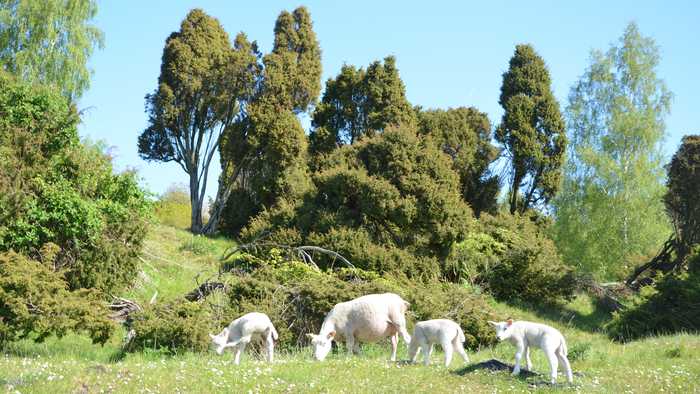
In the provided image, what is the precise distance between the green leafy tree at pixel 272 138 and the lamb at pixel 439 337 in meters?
26.3

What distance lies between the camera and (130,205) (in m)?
23.2

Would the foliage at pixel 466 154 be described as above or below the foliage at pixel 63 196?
above

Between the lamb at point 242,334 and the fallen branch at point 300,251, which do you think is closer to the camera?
the lamb at point 242,334

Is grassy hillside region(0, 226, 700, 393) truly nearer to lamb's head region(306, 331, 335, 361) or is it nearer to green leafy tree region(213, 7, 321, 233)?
lamb's head region(306, 331, 335, 361)

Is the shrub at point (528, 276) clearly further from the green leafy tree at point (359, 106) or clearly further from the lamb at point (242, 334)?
the lamb at point (242, 334)

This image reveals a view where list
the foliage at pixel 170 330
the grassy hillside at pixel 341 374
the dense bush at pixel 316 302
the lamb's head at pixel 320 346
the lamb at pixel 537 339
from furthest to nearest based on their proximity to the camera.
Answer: the dense bush at pixel 316 302 → the foliage at pixel 170 330 → the lamb's head at pixel 320 346 → the lamb at pixel 537 339 → the grassy hillside at pixel 341 374

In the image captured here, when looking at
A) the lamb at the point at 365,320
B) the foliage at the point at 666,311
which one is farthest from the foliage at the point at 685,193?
the lamb at the point at 365,320

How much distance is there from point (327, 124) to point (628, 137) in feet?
55.5

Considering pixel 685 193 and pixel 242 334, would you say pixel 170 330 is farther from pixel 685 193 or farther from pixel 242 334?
pixel 685 193

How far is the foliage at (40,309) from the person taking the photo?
15258mm

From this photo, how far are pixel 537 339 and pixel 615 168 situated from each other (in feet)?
93.5

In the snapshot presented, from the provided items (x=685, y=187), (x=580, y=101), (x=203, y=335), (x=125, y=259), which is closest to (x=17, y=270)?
(x=203, y=335)

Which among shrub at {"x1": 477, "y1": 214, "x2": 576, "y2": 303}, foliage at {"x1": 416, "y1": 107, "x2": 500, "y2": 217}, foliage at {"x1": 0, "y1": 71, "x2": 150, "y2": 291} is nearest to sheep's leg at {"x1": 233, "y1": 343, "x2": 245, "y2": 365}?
foliage at {"x1": 0, "y1": 71, "x2": 150, "y2": 291}

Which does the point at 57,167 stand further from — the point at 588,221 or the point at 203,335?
the point at 588,221
